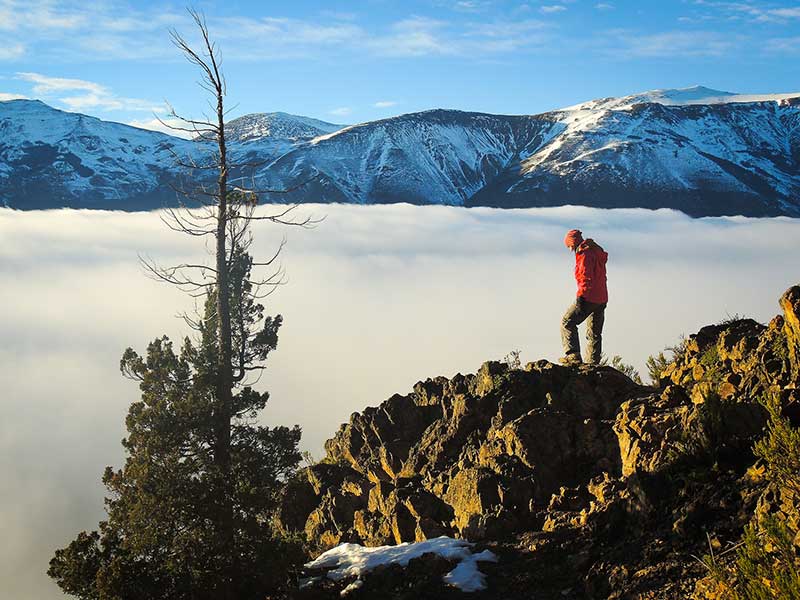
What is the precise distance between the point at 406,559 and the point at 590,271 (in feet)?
24.0

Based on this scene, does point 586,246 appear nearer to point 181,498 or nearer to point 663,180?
point 181,498

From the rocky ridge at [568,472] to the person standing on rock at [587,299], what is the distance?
65.5 inches

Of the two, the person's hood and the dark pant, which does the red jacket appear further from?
the dark pant

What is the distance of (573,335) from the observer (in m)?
14.3

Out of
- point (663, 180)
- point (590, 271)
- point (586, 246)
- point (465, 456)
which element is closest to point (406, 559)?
point (465, 456)

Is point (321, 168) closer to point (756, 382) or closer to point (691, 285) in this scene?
point (691, 285)

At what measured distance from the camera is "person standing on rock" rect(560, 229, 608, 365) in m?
13.8

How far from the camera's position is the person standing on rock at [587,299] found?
13.8m

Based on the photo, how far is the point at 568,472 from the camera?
10109 mm

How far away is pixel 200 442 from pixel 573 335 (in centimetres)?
763

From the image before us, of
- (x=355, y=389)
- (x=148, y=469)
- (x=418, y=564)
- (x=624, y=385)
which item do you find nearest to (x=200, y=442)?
(x=148, y=469)

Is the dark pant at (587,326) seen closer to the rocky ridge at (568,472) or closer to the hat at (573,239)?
the hat at (573,239)

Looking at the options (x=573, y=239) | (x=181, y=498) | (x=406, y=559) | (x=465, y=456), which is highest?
(x=573, y=239)

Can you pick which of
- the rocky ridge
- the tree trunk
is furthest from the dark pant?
the tree trunk
